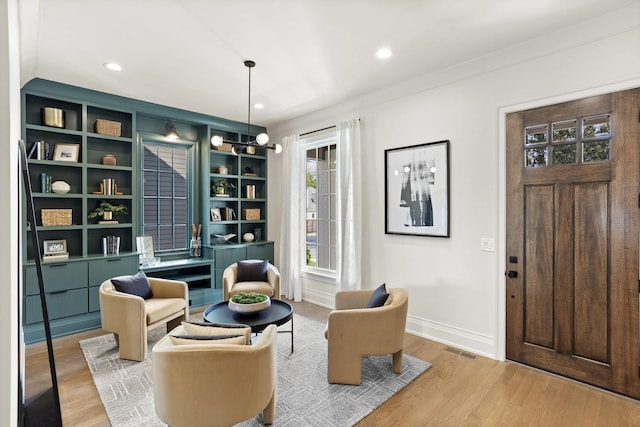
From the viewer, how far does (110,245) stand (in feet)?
13.7

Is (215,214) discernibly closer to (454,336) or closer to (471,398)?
(454,336)

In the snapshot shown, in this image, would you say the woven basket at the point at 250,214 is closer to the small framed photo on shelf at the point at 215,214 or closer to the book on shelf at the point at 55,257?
the small framed photo on shelf at the point at 215,214

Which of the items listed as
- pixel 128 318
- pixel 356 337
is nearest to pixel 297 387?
pixel 356 337

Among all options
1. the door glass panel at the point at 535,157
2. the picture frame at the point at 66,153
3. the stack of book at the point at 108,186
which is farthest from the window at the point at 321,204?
the picture frame at the point at 66,153

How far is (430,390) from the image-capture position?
2.63m

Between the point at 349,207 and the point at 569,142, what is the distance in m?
2.44

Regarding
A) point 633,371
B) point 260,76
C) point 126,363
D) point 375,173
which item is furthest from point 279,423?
point 260,76

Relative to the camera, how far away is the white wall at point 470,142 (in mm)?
2615

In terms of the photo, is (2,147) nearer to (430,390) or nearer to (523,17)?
(430,390)

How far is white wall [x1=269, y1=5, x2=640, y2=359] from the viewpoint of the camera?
2.62 m

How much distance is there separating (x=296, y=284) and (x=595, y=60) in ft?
14.4

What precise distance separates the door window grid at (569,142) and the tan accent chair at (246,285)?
3198 mm

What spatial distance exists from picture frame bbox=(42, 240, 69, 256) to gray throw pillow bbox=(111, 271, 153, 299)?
3.46ft

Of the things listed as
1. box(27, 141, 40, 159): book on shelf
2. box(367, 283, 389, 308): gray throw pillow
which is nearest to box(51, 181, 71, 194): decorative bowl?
box(27, 141, 40, 159): book on shelf
